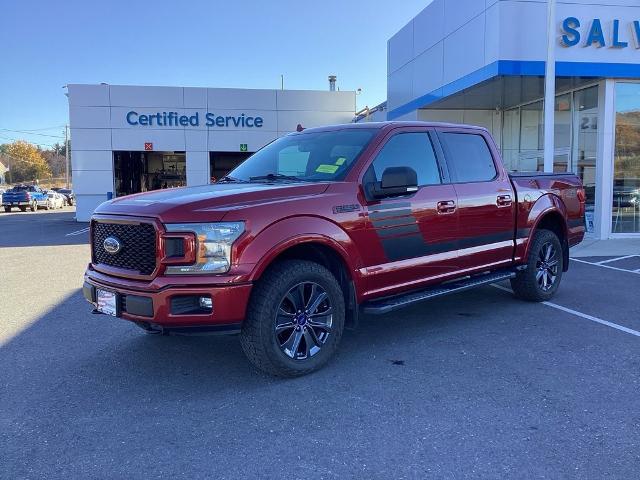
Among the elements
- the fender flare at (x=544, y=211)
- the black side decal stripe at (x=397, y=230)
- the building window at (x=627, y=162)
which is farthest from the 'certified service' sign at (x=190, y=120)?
the black side decal stripe at (x=397, y=230)

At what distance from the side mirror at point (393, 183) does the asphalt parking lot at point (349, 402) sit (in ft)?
4.73

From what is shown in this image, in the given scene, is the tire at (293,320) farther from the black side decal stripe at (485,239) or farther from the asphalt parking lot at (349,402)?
the black side decal stripe at (485,239)

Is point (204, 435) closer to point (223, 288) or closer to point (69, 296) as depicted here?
point (223, 288)

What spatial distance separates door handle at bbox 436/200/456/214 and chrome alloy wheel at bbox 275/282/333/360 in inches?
62.6

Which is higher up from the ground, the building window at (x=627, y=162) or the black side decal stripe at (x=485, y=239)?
the building window at (x=627, y=162)

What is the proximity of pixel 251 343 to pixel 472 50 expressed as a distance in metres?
11.6

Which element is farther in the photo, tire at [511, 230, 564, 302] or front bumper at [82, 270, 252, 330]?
tire at [511, 230, 564, 302]

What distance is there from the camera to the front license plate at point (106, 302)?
13.8 feet

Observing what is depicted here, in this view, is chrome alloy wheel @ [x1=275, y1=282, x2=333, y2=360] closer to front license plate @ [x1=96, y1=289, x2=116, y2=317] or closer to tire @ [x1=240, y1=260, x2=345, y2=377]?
tire @ [x1=240, y1=260, x2=345, y2=377]

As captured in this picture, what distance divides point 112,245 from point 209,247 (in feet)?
2.96

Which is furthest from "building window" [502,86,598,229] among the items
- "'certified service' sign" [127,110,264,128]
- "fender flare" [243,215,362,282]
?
"'certified service' sign" [127,110,264,128]

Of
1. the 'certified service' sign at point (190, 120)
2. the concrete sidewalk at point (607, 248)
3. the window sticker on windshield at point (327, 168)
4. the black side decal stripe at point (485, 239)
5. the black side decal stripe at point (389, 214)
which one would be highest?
the 'certified service' sign at point (190, 120)

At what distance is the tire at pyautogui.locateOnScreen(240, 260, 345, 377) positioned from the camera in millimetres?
4117

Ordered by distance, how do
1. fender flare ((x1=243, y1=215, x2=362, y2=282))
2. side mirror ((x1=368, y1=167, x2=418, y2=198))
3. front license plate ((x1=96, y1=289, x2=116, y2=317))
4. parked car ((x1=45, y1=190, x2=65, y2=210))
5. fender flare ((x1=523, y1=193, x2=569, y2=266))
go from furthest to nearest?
parked car ((x1=45, y1=190, x2=65, y2=210)) < fender flare ((x1=523, y1=193, x2=569, y2=266)) < side mirror ((x1=368, y1=167, x2=418, y2=198)) < front license plate ((x1=96, y1=289, x2=116, y2=317)) < fender flare ((x1=243, y1=215, x2=362, y2=282))
